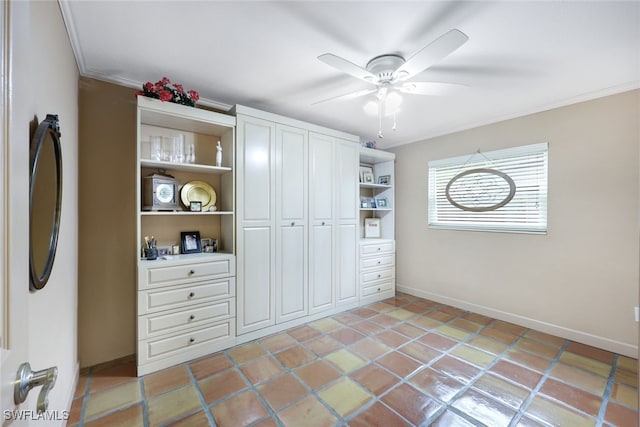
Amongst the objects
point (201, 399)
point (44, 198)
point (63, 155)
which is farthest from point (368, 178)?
point (44, 198)

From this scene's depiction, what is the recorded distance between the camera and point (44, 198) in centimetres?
122

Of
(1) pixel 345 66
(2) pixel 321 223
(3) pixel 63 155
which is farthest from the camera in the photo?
(2) pixel 321 223

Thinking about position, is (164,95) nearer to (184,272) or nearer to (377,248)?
(184,272)

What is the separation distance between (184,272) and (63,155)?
1.17 m

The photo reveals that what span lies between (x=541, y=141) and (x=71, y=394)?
15.2 ft

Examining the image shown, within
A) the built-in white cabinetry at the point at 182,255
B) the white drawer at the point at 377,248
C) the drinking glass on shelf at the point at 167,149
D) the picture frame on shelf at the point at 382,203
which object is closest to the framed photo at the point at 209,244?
the built-in white cabinetry at the point at 182,255

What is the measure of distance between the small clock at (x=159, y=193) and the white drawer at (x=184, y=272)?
52 cm

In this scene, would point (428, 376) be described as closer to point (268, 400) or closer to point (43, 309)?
point (268, 400)

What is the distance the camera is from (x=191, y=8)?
1.57 metres

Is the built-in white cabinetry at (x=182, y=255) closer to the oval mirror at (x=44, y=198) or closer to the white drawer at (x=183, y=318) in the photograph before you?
the white drawer at (x=183, y=318)

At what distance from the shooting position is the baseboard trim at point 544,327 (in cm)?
250

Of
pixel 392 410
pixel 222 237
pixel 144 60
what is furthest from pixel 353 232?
pixel 144 60

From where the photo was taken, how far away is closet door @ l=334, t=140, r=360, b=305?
3457 millimetres

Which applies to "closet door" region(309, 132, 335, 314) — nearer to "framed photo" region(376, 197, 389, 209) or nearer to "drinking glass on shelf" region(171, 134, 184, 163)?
"framed photo" region(376, 197, 389, 209)
